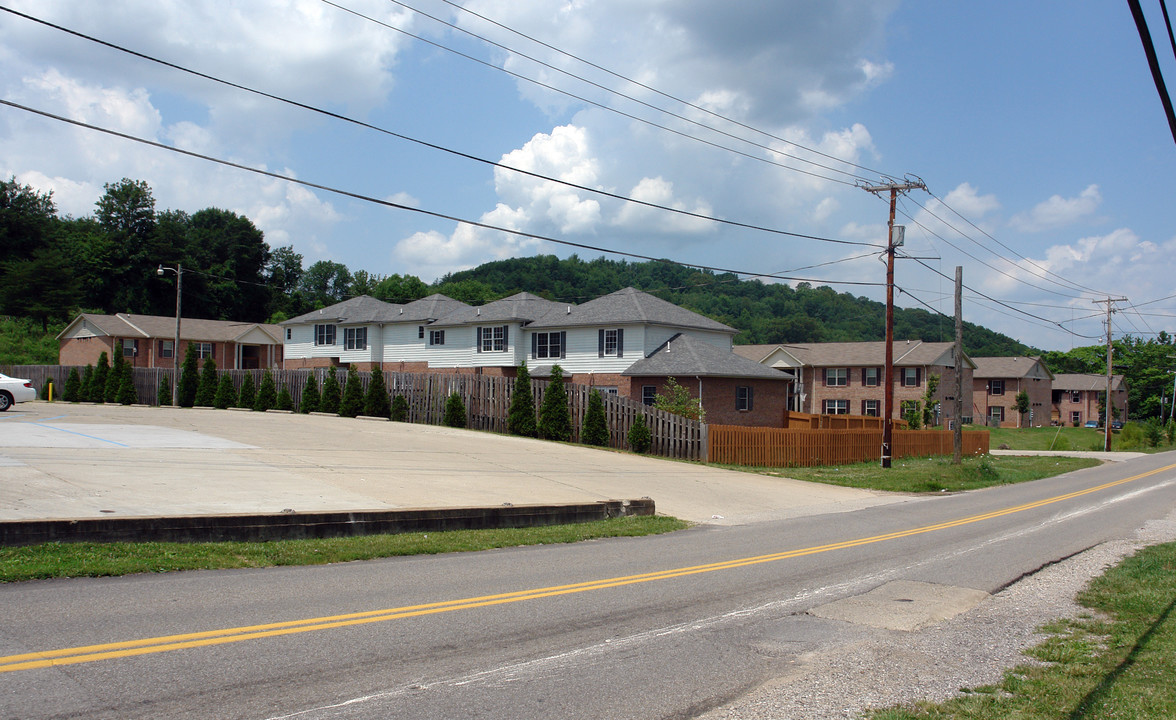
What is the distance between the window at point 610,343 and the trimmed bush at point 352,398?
12.7m

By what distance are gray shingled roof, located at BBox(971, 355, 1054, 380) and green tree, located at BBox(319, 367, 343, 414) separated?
208 feet

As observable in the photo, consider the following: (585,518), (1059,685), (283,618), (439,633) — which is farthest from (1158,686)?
(585,518)

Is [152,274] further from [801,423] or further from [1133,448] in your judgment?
[1133,448]

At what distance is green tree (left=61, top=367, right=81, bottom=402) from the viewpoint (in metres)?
44.9

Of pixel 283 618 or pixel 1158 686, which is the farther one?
pixel 283 618

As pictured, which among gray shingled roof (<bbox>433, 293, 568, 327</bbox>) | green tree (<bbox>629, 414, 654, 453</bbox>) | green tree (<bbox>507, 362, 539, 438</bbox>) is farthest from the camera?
gray shingled roof (<bbox>433, 293, 568, 327</bbox>)

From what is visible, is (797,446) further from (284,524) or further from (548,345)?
(284,524)

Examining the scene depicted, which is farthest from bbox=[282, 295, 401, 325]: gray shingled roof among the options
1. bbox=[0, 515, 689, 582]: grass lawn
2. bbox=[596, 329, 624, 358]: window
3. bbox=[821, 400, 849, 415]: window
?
bbox=[0, 515, 689, 582]: grass lawn

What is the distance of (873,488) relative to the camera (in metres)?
24.9

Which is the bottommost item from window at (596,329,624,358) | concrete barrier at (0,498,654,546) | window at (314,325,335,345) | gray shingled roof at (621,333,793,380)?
concrete barrier at (0,498,654,546)

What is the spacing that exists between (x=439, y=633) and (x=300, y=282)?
136 metres

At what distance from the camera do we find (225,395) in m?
41.0

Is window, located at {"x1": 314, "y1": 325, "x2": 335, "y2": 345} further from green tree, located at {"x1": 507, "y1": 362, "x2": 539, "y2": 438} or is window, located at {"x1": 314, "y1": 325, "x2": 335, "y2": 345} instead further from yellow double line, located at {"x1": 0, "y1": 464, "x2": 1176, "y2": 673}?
yellow double line, located at {"x1": 0, "y1": 464, "x2": 1176, "y2": 673}

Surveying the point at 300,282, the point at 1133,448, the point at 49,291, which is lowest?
the point at 1133,448
